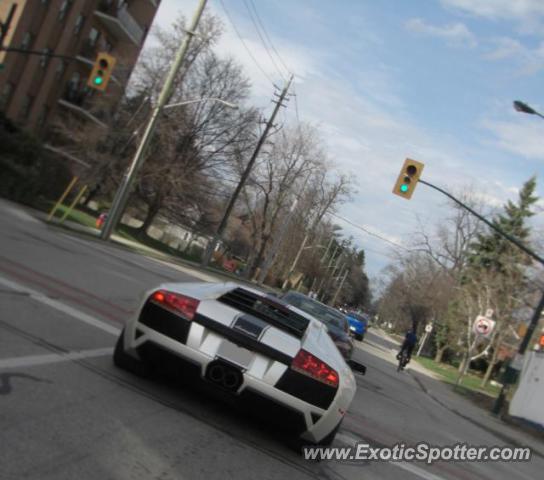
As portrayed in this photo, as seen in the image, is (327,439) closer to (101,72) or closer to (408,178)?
(408,178)

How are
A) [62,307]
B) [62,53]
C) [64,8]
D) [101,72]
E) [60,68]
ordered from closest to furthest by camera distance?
[62,307]
[101,72]
[64,8]
[62,53]
[60,68]

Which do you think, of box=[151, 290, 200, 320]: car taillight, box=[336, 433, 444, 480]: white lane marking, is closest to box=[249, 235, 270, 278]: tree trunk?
box=[336, 433, 444, 480]: white lane marking

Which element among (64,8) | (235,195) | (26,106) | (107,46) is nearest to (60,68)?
(64,8)

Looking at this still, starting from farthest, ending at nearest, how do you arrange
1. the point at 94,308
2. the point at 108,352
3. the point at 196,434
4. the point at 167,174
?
the point at 167,174 → the point at 94,308 → the point at 108,352 → the point at 196,434

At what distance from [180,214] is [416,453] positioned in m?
40.7

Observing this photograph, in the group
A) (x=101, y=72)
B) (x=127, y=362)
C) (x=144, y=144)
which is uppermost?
(x=101, y=72)

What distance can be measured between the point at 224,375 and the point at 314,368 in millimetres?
725

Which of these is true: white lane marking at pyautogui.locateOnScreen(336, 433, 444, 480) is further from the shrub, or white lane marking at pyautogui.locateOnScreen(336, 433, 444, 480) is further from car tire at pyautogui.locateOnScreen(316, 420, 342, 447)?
the shrub

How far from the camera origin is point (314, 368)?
5594 mm

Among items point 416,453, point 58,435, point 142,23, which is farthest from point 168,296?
point 142,23

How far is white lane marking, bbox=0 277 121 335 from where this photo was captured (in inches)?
345

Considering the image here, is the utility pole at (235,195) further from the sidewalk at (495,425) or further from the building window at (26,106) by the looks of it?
the sidewalk at (495,425)

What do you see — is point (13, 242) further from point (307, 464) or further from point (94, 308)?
point (307, 464)

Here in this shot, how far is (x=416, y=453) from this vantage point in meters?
8.45
